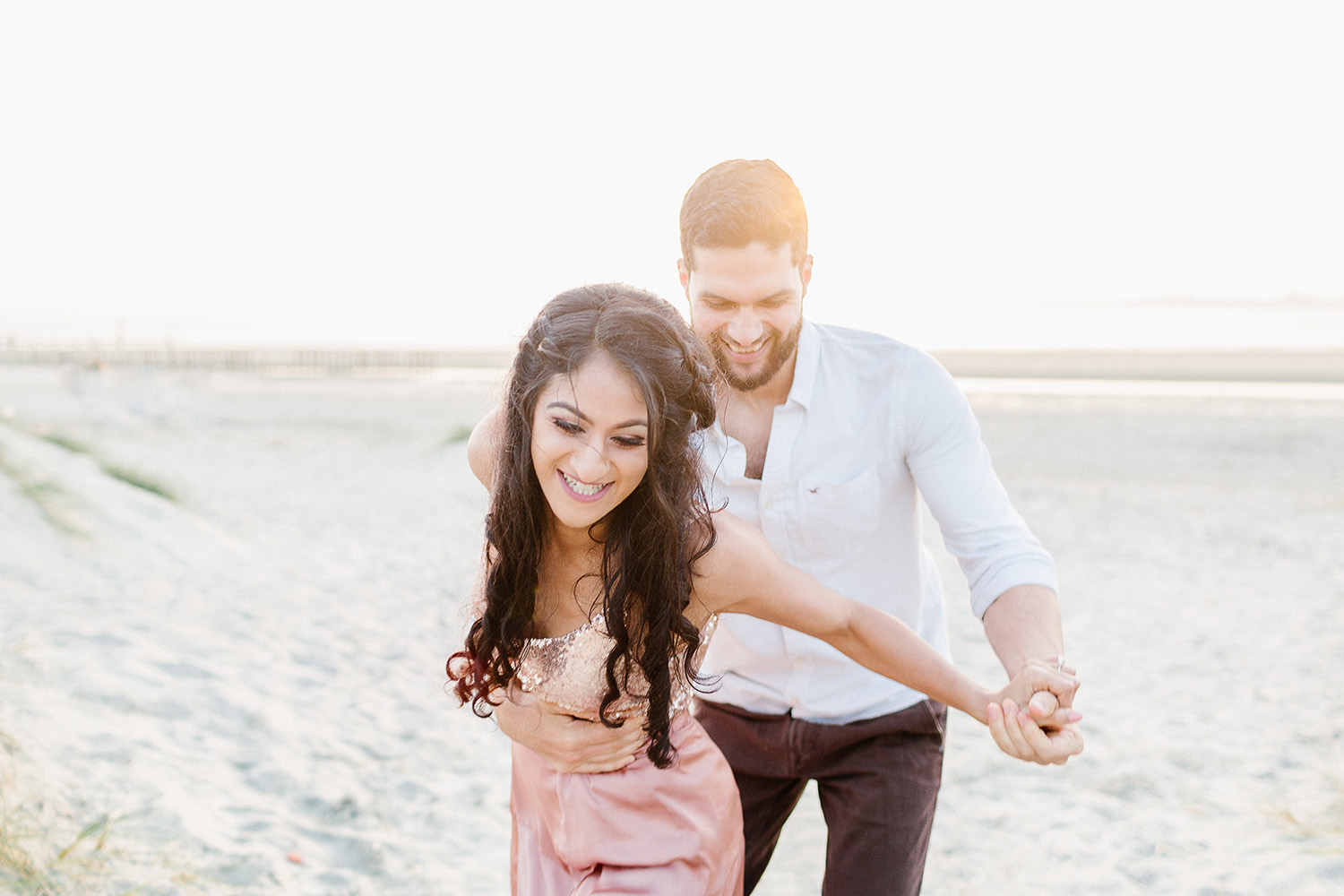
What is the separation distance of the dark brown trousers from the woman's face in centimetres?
119

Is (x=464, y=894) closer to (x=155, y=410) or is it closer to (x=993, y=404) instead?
(x=155, y=410)

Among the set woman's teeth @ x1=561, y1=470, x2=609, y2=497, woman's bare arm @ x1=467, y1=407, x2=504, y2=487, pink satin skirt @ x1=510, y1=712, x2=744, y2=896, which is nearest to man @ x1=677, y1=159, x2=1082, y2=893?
pink satin skirt @ x1=510, y1=712, x2=744, y2=896

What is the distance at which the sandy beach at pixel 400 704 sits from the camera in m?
4.12

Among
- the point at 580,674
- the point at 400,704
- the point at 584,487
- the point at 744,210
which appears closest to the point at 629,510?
the point at 584,487

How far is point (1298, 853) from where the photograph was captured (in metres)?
4.25

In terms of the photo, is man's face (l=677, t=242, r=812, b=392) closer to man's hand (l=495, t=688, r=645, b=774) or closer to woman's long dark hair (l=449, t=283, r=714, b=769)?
woman's long dark hair (l=449, t=283, r=714, b=769)

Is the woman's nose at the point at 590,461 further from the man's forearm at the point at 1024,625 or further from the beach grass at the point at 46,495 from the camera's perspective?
the beach grass at the point at 46,495

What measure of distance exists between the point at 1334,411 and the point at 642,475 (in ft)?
73.9

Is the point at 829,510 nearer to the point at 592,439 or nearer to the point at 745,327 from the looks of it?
the point at 745,327

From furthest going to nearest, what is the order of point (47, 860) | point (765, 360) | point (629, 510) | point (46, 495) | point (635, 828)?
point (46, 495) < point (47, 860) < point (765, 360) < point (629, 510) < point (635, 828)

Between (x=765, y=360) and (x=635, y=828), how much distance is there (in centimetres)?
142

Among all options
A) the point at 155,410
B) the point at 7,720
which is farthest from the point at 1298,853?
the point at 155,410

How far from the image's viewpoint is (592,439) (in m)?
2.19

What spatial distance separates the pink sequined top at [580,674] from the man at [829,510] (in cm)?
73
